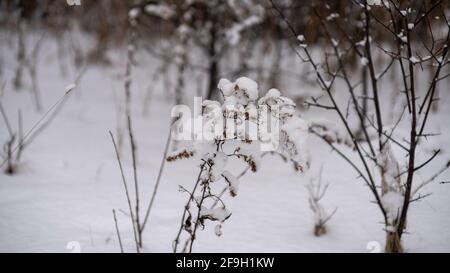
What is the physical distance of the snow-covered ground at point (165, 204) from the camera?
1896mm

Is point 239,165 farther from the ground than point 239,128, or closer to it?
closer to it

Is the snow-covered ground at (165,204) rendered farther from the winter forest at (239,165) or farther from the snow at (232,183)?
the snow at (232,183)

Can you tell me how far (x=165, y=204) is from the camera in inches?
90.4

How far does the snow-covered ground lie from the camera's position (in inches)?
74.6

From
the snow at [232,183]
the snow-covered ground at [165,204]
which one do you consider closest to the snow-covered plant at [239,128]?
the snow at [232,183]

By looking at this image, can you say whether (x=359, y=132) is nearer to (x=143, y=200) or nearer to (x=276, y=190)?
(x=276, y=190)

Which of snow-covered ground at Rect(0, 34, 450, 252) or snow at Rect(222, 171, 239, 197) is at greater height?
snow at Rect(222, 171, 239, 197)

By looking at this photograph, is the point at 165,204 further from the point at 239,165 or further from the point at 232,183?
the point at 232,183

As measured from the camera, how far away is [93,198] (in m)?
2.30

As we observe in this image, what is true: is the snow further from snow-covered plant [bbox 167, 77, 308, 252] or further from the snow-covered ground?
the snow-covered ground

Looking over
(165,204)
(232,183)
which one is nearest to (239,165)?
(165,204)

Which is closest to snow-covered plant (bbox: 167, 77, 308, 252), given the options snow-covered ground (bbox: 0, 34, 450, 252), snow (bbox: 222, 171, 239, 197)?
snow (bbox: 222, 171, 239, 197)

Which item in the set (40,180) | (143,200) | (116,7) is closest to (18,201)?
(40,180)

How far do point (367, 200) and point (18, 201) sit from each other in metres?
2.08
